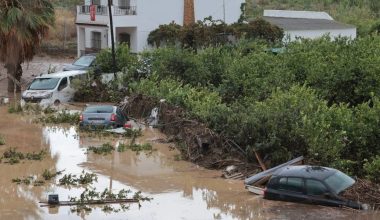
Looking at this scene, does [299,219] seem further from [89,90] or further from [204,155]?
[89,90]

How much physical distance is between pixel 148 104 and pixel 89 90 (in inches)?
243

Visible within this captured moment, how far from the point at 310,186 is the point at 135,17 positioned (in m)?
29.8

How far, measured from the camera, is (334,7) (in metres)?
75.7

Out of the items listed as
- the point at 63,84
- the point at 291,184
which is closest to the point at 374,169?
the point at 291,184

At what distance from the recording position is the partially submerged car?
18.3m

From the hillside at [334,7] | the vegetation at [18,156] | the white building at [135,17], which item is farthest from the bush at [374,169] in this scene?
the hillside at [334,7]

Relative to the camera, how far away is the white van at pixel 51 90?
35344 millimetres

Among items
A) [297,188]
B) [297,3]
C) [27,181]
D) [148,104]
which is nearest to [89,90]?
[148,104]

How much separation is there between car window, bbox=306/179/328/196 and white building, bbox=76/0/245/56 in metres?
28.9

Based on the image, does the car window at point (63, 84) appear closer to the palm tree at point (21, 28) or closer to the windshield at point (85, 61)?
the palm tree at point (21, 28)

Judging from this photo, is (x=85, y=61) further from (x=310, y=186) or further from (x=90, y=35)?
(x=310, y=186)

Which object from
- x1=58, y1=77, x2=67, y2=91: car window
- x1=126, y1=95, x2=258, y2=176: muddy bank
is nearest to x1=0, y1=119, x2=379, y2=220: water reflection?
x1=126, y1=95, x2=258, y2=176: muddy bank

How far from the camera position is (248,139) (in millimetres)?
23656

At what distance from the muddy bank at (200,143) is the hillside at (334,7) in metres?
38.2
